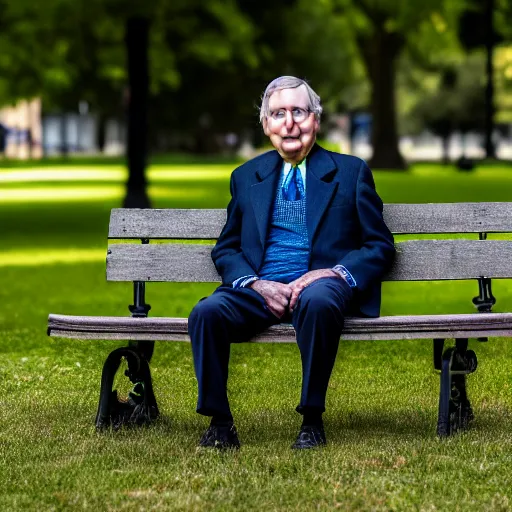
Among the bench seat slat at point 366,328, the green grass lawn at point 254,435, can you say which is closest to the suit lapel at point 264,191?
the bench seat slat at point 366,328

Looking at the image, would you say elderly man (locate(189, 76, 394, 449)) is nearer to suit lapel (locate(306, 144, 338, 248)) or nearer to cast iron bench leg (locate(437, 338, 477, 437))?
suit lapel (locate(306, 144, 338, 248))

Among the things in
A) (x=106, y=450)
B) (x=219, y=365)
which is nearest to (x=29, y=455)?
(x=106, y=450)

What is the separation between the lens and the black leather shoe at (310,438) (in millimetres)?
6168

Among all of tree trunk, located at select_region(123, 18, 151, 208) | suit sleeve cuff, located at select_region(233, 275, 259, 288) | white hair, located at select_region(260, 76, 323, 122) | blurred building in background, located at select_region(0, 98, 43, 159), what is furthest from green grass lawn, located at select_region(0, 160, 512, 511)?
blurred building in background, located at select_region(0, 98, 43, 159)

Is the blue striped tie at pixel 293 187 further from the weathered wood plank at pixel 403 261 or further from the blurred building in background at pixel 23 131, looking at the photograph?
the blurred building in background at pixel 23 131

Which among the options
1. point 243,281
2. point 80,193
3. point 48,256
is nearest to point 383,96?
point 80,193

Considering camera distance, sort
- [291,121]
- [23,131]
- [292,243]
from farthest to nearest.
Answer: [23,131] → [292,243] → [291,121]

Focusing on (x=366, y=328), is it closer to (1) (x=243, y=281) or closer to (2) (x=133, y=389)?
(1) (x=243, y=281)

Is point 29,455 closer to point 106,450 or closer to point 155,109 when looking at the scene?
point 106,450

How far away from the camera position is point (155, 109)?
224 ft

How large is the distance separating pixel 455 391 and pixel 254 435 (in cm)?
91

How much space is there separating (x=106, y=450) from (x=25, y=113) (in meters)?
88.3

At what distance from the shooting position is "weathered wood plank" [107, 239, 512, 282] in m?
6.91

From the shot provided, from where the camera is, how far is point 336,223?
6496 mm
